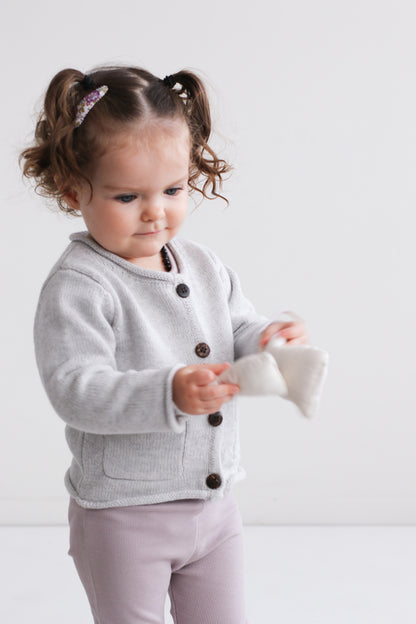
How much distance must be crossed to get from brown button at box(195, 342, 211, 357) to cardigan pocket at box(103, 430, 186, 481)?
12 cm

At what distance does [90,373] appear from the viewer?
0.97 metres

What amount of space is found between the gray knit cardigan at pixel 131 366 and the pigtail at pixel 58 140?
0.09 metres

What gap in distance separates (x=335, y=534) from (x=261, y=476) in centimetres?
25

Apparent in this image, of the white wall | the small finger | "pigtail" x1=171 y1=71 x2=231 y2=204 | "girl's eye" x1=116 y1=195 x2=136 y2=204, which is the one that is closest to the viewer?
the small finger

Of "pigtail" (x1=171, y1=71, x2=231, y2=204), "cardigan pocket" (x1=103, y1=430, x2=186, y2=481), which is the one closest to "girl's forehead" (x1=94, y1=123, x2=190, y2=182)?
"pigtail" (x1=171, y1=71, x2=231, y2=204)

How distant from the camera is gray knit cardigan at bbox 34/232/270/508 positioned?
963 mm

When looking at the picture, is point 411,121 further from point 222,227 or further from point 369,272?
point 222,227

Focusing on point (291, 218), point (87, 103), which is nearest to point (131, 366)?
point (87, 103)

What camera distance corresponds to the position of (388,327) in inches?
85.8

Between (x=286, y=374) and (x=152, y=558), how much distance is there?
319mm

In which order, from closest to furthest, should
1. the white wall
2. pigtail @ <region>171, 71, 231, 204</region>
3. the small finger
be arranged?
the small finger < pigtail @ <region>171, 71, 231, 204</region> < the white wall

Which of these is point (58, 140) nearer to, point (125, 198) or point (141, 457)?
point (125, 198)

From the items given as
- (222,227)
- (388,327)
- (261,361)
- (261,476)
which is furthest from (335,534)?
(261,361)

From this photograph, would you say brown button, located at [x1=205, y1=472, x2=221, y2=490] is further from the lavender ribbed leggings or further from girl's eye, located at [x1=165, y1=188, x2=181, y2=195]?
girl's eye, located at [x1=165, y1=188, x2=181, y2=195]
